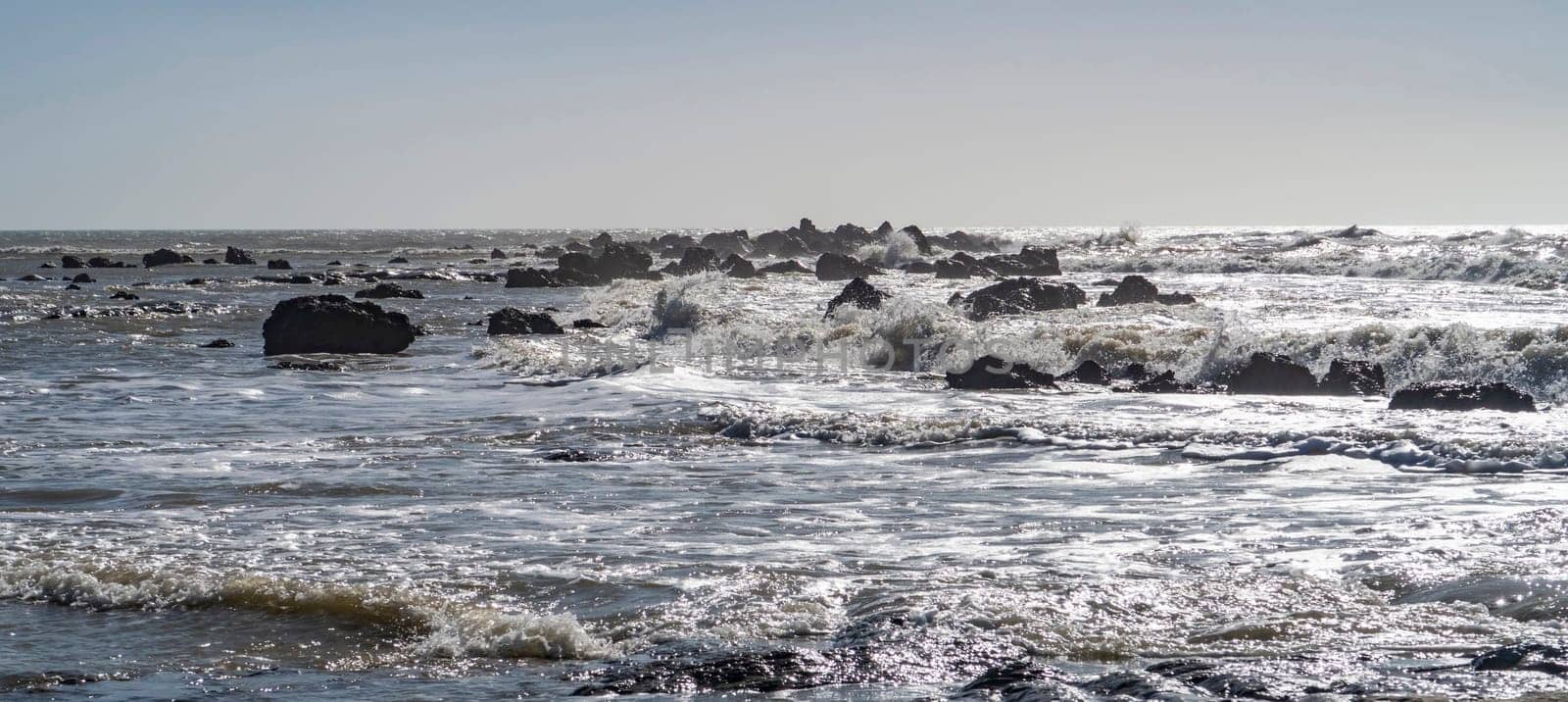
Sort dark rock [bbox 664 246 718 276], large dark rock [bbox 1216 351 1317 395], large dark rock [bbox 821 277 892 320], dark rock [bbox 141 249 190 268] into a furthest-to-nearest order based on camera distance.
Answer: dark rock [bbox 141 249 190 268] < dark rock [bbox 664 246 718 276] < large dark rock [bbox 821 277 892 320] < large dark rock [bbox 1216 351 1317 395]

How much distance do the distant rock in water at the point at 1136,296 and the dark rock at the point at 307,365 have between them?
53.6 ft

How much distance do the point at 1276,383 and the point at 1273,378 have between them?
75 mm

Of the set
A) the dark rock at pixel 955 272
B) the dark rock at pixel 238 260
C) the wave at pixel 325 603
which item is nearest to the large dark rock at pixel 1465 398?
the wave at pixel 325 603

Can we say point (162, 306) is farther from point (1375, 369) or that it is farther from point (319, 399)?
point (1375, 369)

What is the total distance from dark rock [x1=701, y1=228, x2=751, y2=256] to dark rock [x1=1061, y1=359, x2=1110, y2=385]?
6675 cm

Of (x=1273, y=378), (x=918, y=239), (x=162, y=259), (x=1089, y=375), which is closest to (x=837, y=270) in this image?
(x=918, y=239)

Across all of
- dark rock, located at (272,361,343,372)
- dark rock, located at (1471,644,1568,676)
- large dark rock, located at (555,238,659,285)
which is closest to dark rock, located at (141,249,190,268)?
large dark rock, located at (555,238,659,285)

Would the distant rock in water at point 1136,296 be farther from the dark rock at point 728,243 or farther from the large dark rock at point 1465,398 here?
the dark rock at point 728,243

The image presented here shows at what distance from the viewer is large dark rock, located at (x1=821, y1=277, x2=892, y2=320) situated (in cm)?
2616

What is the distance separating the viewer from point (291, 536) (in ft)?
26.4

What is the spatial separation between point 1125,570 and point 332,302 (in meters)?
18.1

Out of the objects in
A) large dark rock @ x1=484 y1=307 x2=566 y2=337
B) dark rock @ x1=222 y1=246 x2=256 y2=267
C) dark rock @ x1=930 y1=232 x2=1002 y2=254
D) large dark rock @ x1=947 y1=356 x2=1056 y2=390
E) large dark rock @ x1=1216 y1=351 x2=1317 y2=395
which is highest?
dark rock @ x1=930 y1=232 x2=1002 y2=254

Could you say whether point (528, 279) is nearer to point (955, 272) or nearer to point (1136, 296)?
point (955, 272)

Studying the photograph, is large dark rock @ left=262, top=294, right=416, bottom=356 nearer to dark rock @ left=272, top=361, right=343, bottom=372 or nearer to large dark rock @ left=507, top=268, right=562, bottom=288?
dark rock @ left=272, top=361, right=343, bottom=372
